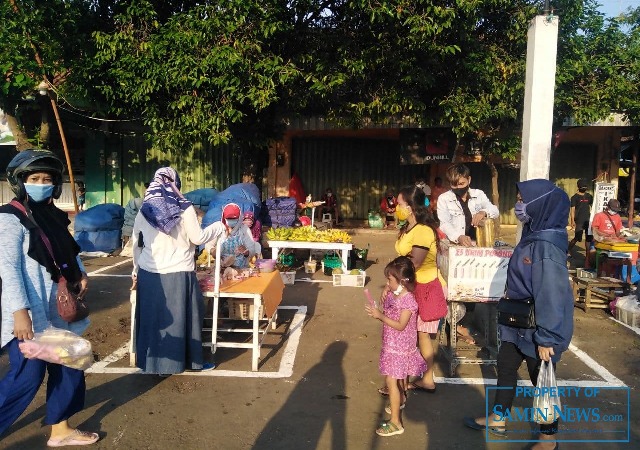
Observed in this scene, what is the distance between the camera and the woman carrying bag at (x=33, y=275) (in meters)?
3.21

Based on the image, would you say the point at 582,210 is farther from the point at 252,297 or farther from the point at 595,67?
the point at 252,297

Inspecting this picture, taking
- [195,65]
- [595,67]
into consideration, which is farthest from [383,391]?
[595,67]

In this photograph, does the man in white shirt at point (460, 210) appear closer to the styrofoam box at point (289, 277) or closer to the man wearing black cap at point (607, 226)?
the styrofoam box at point (289, 277)

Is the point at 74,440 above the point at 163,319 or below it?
below

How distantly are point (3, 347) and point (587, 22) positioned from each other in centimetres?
1270

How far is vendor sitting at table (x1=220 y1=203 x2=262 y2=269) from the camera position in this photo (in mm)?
5688

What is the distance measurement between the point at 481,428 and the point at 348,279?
4.76 metres

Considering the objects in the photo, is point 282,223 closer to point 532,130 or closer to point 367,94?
point 367,94

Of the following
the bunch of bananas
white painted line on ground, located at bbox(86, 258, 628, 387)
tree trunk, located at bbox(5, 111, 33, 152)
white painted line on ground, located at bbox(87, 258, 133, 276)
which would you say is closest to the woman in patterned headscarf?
white painted line on ground, located at bbox(86, 258, 628, 387)

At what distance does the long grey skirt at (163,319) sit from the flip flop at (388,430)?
1891mm

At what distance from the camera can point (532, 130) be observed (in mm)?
6902

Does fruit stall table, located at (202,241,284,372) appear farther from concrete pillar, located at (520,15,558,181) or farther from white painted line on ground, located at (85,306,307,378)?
concrete pillar, located at (520,15,558,181)

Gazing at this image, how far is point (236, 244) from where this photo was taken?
6.16 m

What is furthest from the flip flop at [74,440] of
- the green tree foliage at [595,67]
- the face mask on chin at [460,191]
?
the green tree foliage at [595,67]
